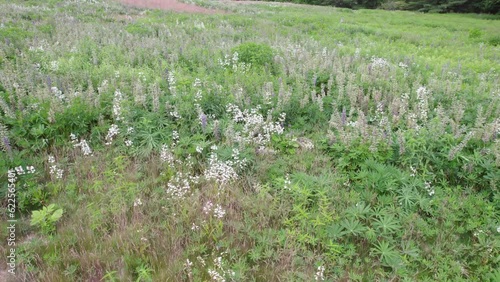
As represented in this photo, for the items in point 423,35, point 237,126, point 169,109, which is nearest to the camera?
point 237,126

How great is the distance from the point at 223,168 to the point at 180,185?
62cm

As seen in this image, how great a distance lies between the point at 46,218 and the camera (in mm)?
3861

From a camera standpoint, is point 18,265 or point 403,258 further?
point 403,258

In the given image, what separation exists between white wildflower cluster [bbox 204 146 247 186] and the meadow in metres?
0.02

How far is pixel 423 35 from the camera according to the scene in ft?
54.2

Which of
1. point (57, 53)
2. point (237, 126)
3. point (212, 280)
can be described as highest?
point (57, 53)

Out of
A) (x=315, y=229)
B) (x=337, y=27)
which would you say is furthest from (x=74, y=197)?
(x=337, y=27)

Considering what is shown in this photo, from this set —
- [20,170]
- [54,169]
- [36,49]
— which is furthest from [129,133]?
[36,49]

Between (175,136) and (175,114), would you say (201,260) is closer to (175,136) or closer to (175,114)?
(175,136)

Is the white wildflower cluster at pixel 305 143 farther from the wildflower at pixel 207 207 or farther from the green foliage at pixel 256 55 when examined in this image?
the green foliage at pixel 256 55

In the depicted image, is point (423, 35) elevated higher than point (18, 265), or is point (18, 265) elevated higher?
point (423, 35)

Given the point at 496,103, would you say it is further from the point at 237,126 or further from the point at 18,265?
the point at 18,265

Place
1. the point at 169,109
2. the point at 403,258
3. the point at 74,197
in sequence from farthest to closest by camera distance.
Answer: the point at 169,109 → the point at 74,197 → the point at 403,258

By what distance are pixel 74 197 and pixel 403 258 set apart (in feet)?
13.0
